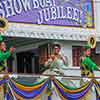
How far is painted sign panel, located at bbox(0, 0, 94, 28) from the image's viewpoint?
15.8 meters

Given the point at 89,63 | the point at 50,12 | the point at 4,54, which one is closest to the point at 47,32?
the point at 50,12

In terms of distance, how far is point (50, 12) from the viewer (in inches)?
671

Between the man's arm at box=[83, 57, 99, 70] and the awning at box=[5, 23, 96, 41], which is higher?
the awning at box=[5, 23, 96, 41]

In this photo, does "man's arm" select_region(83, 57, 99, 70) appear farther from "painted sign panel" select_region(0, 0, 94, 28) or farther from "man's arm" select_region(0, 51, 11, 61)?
"painted sign panel" select_region(0, 0, 94, 28)

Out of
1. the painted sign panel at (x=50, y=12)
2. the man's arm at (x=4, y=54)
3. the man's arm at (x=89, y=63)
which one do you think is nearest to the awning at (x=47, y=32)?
the painted sign panel at (x=50, y=12)

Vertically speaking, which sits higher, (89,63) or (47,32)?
(47,32)

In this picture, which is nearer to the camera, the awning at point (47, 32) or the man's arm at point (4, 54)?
the man's arm at point (4, 54)

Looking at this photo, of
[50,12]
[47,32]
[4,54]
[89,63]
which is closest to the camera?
[4,54]

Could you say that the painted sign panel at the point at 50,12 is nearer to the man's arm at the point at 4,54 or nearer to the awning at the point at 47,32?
the awning at the point at 47,32

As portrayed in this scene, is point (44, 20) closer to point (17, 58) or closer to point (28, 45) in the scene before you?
point (28, 45)

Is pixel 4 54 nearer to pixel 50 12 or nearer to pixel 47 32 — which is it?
pixel 47 32

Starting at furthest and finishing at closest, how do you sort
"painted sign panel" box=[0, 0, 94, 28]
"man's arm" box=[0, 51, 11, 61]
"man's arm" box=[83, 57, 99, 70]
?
"painted sign panel" box=[0, 0, 94, 28], "man's arm" box=[83, 57, 99, 70], "man's arm" box=[0, 51, 11, 61]

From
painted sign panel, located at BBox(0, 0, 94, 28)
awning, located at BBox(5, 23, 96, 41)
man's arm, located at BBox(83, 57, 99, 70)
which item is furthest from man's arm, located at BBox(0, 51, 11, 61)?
awning, located at BBox(5, 23, 96, 41)

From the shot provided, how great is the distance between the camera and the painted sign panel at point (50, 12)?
15.8 metres
